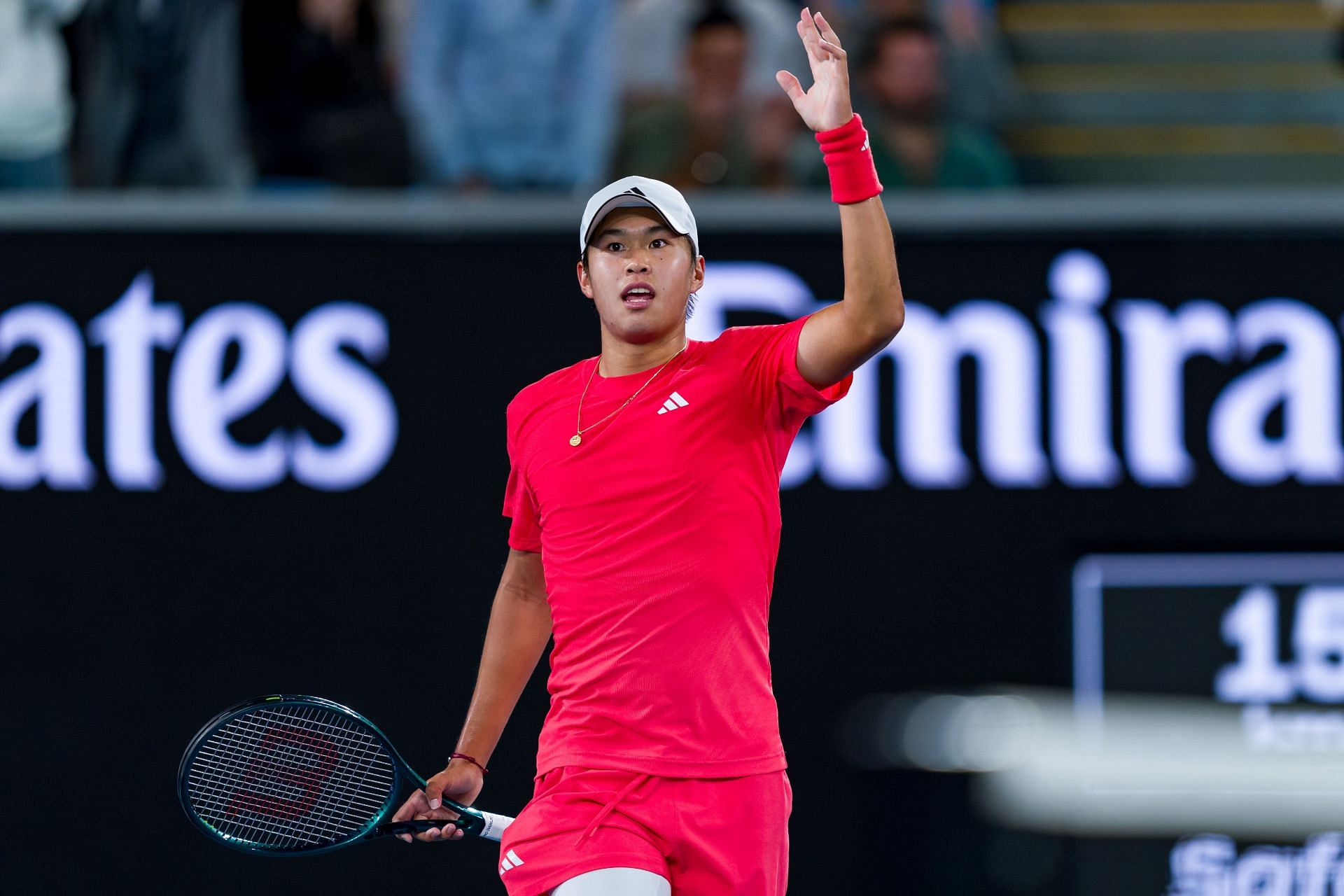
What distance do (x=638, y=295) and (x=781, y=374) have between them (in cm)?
30

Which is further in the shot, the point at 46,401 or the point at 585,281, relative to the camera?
the point at 46,401

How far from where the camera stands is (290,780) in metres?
3.73

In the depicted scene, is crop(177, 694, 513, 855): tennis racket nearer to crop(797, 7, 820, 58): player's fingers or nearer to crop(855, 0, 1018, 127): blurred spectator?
crop(797, 7, 820, 58): player's fingers

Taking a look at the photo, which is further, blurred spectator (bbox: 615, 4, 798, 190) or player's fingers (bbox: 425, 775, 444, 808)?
blurred spectator (bbox: 615, 4, 798, 190)

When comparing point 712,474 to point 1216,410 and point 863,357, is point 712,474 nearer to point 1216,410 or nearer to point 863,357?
point 863,357

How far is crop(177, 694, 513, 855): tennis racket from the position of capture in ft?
11.8

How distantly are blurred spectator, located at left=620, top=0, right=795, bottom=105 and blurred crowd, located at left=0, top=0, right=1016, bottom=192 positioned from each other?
0.09 feet

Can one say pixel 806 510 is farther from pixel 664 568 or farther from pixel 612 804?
pixel 612 804

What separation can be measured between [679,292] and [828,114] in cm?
51

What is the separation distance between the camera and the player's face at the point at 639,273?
341cm

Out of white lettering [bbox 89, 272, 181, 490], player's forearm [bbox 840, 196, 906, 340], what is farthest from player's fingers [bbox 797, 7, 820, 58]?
white lettering [bbox 89, 272, 181, 490]

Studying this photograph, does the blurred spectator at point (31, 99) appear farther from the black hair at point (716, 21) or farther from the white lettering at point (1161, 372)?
the white lettering at point (1161, 372)

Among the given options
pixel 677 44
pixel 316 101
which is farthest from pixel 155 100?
pixel 677 44

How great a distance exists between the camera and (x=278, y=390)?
5512 mm
